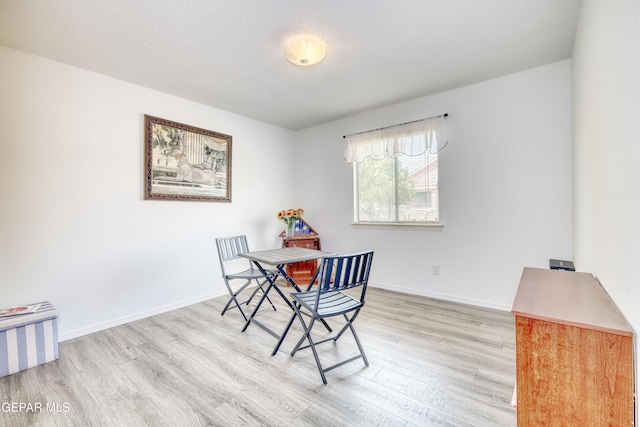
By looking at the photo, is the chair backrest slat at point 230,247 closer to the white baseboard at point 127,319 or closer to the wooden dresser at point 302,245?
the white baseboard at point 127,319

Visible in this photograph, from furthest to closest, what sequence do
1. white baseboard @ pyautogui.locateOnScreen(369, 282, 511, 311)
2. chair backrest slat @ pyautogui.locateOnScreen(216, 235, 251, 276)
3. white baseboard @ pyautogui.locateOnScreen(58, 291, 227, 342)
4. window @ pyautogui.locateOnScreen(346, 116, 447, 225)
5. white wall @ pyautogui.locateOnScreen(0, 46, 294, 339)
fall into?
window @ pyautogui.locateOnScreen(346, 116, 447, 225)
chair backrest slat @ pyautogui.locateOnScreen(216, 235, 251, 276)
white baseboard @ pyautogui.locateOnScreen(369, 282, 511, 311)
white baseboard @ pyautogui.locateOnScreen(58, 291, 227, 342)
white wall @ pyautogui.locateOnScreen(0, 46, 294, 339)

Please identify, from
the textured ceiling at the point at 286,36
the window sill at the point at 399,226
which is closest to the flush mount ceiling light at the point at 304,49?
the textured ceiling at the point at 286,36

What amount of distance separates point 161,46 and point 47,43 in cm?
89

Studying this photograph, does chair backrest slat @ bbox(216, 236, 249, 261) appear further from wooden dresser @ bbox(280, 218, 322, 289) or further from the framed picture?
wooden dresser @ bbox(280, 218, 322, 289)

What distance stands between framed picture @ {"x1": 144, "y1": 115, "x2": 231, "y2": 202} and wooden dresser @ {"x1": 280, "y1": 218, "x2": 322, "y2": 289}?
1.17m

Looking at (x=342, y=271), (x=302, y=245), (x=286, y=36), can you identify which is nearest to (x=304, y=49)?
(x=286, y=36)

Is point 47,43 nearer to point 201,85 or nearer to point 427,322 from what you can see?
point 201,85

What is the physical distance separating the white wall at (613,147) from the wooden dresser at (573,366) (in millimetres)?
69

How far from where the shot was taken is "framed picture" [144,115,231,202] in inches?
121

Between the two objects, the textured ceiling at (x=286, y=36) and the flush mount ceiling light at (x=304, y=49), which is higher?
the textured ceiling at (x=286, y=36)

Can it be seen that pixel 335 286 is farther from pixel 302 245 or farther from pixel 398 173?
pixel 302 245

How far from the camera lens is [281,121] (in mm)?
4348

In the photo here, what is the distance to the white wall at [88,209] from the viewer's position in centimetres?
229

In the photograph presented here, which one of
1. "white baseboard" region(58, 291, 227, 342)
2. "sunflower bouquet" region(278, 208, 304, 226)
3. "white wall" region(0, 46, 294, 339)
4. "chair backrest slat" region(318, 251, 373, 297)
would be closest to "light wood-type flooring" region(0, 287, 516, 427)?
"white baseboard" region(58, 291, 227, 342)
